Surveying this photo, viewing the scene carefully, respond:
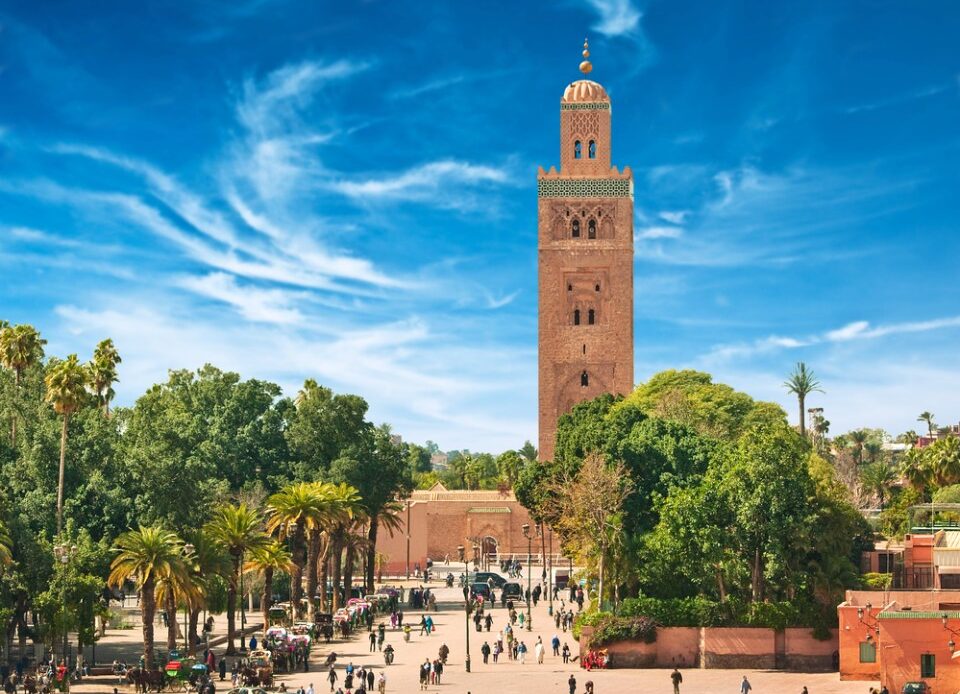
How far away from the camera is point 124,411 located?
2596 inches

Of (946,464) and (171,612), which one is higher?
(946,464)

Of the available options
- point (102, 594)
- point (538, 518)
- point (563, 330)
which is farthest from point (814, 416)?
point (102, 594)

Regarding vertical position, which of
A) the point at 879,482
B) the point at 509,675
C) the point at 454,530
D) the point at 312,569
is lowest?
the point at 509,675

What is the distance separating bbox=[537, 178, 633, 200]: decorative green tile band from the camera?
9544 centimetres

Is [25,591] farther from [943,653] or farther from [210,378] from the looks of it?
[943,653]

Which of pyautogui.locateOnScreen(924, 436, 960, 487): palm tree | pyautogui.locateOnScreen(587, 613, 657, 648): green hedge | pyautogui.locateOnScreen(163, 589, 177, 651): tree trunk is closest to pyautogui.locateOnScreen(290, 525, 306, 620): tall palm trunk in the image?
pyautogui.locateOnScreen(163, 589, 177, 651): tree trunk

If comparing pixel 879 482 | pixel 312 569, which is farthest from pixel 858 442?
pixel 312 569

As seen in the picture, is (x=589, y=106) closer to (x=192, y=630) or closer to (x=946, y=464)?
(x=946, y=464)

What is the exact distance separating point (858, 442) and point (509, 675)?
84975 mm

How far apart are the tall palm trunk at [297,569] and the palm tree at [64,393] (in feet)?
38.0

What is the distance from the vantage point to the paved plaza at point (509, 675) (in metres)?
44.7

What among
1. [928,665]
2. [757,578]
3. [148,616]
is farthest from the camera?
[757,578]

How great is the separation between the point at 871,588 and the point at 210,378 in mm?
38890

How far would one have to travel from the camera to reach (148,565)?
44.7m
